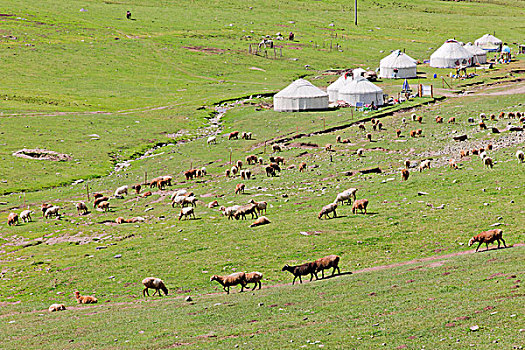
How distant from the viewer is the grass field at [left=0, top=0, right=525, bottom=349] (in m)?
22.2

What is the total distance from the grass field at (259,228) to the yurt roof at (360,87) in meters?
4.29

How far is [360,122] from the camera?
3095 inches

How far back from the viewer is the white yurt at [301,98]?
90.9 metres

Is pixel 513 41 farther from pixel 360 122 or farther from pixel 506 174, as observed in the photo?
pixel 506 174

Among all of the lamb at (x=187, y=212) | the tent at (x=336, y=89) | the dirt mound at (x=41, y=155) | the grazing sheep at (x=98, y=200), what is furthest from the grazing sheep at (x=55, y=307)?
the tent at (x=336, y=89)

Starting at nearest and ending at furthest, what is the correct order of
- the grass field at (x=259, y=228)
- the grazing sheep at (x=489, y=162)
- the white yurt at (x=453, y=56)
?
the grass field at (x=259, y=228) < the grazing sheep at (x=489, y=162) < the white yurt at (x=453, y=56)

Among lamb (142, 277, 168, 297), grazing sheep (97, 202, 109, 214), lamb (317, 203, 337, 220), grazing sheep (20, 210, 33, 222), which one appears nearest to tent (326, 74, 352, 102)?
grazing sheep (97, 202, 109, 214)

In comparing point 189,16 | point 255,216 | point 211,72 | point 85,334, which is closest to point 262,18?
point 189,16

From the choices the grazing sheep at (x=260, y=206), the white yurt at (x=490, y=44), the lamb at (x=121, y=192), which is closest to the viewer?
the grazing sheep at (x=260, y=206)

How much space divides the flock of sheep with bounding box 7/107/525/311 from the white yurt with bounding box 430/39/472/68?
2068 inches

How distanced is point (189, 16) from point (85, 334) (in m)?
177

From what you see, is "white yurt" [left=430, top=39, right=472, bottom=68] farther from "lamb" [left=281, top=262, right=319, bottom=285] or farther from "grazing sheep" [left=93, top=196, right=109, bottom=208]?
"lamb" [left=281, top=262, right=319, bottom=285]

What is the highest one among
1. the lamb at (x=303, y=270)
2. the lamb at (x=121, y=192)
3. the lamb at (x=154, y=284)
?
the lamb at (x=303, y=270)

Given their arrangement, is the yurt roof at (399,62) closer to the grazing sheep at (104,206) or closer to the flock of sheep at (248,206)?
the flock of sheep at (248,206)
